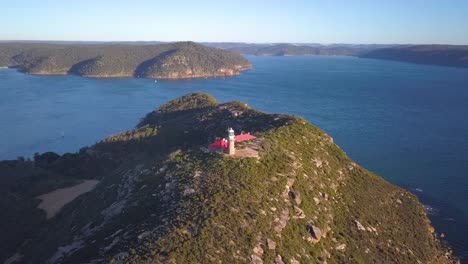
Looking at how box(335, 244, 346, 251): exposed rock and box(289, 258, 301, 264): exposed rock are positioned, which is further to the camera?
box(335, 244, 346, 251): exposed rock

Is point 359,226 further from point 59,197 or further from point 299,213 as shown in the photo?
point 59,197

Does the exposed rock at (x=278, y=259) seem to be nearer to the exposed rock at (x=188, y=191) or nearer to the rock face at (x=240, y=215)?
the rock face at (x=240, y=215)

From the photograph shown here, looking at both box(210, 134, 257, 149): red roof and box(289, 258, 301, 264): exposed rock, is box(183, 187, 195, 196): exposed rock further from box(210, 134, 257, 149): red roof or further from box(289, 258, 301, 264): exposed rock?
box(289, 258, 301, 264): exposed rock

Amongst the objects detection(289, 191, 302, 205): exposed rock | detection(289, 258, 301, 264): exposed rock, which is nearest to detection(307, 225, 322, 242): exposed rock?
detection(289, 191, 302, 205): exposed rock

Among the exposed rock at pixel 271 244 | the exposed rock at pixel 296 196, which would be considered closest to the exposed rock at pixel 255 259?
the exposed rock at pixel 271 244

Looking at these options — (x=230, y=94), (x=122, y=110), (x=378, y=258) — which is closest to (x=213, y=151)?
(x=378, y=258)

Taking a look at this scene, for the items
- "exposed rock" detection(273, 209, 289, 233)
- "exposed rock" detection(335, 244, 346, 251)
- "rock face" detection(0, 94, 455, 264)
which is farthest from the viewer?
"exposed rock" detection(335, 244, 346, 251)

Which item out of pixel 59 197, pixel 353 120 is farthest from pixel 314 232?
pixel 353 120
